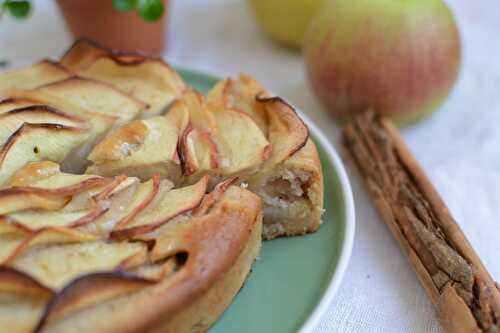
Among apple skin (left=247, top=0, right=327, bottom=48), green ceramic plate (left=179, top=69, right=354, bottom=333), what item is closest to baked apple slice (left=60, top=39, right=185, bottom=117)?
green ceramic plate (left=179, top=69, right=354, bottom=333)

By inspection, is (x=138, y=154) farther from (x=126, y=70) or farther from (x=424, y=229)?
(x=424, y=229)

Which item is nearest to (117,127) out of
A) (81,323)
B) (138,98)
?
(138,98)

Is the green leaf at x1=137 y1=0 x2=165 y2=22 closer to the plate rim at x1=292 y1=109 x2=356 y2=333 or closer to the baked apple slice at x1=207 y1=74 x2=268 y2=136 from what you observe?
the baked apple slice at x1=207 y1=74 x2=268 y2=136

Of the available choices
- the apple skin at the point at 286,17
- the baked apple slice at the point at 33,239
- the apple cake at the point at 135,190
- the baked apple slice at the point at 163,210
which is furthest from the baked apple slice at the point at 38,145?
the apple skin at the point at 286,17

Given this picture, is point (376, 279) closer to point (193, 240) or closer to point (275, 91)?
point (193, 240)

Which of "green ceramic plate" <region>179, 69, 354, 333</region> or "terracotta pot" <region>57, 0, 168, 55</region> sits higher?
"terracotta pot" <region>57, 0, 168, 55</region>

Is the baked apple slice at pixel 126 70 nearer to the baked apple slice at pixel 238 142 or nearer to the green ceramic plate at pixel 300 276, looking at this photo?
the baked apple slice at pixel 238 142
